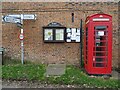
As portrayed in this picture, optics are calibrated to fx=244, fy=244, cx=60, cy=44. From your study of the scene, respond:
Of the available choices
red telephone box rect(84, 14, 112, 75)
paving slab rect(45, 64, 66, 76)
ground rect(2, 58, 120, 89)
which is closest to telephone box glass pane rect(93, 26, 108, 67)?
red telephone box rect(84, 14, 112, 75)

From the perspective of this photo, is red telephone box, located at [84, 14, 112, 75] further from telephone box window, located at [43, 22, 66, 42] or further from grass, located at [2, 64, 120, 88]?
telephone box window, located at [43, 22, 66, 42]

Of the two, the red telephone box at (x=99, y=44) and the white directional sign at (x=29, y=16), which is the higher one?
the white directional sign at (x=29, y=16)

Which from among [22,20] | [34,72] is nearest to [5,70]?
[34,72]

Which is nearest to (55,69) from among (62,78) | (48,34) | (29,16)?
(62,78)

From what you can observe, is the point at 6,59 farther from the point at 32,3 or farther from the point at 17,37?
the point at 32,3

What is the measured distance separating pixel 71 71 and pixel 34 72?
1.44m

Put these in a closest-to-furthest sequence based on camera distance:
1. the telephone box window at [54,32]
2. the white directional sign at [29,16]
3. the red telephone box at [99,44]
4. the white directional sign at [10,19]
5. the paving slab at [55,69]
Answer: the red telephone box at [99,44] < the paving slab at [55,69] < the white directional sign at [10,19] < the white directional sign at [29,16] < the telephone box window at [54,32]

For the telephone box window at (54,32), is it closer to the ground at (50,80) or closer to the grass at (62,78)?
the grass at (62,78)

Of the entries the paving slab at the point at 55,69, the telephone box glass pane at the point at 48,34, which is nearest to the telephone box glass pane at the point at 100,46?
the paving slab at the point at 55,69

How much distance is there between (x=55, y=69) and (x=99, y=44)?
2.18m

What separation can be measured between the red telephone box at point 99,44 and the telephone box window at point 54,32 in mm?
2121

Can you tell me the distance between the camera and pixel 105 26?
9.14 m

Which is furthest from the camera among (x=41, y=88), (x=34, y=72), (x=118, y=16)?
(x=118, y=16)

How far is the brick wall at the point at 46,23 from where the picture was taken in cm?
1130
